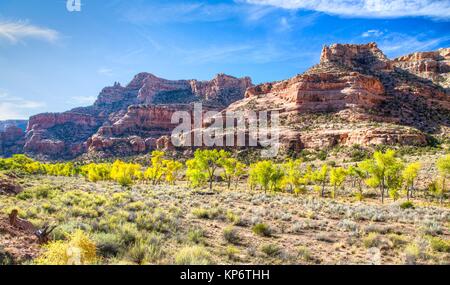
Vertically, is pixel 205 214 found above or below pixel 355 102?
below

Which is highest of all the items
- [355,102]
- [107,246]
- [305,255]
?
[355,102]

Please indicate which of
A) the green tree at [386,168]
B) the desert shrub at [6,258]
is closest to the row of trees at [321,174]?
the green tree at [386,168]

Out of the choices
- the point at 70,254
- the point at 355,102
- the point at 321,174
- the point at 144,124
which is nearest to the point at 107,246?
the point at 70,254

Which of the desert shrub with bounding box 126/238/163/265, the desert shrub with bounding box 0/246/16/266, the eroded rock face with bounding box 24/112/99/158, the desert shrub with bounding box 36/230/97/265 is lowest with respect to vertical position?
the desert shrub with bounding box 126/238/163/265

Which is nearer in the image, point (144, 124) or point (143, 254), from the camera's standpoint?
point (143, 254)

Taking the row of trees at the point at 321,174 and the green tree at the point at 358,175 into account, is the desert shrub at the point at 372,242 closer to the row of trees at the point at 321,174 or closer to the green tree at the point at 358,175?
the row of trees at the point at 321,174

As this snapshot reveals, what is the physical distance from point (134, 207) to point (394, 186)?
99.5 feet

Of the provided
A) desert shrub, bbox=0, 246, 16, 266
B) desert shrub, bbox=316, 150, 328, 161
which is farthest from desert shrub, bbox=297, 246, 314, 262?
desert shrub, bbox=316, 150, 328, 161

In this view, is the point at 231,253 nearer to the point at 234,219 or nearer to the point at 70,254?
the point at 70,254

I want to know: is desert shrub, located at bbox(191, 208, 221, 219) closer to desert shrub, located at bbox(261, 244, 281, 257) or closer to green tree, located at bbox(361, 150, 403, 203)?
desert shrub, located at bbox(261, 244, 281, 257)

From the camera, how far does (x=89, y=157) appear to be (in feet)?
424
